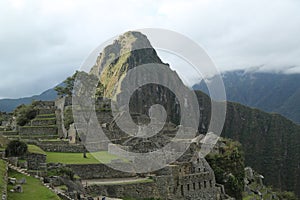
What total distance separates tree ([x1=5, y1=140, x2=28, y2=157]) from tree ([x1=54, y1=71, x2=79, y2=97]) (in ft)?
85.7

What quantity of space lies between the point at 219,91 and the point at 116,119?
13994 millimetres

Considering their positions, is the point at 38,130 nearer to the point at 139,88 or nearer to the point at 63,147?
the point at 63,147

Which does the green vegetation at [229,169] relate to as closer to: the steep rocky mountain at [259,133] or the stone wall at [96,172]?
the stone wall at [96,172]


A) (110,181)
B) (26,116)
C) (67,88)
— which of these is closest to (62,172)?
(110,181)

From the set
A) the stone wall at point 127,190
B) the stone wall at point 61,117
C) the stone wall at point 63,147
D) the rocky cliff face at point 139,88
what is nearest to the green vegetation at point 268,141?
the rocky cliff face at point 139,88

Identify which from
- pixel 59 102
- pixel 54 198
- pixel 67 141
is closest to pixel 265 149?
pixel 59 102

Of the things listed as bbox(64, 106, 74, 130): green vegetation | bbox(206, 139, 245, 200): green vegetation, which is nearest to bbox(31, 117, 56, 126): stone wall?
bbox(64, 106, 74, 130): green vegetation

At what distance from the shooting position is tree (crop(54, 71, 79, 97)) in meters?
45.2

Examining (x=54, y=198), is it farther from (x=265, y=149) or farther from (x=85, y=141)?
(x=265, y=149)

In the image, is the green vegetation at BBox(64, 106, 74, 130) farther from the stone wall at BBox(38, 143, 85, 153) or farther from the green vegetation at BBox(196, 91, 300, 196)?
the green vegetation at BBox(196, 91, 300, 196)

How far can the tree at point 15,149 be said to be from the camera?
18.4m

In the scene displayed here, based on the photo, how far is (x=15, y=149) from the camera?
1859 cm

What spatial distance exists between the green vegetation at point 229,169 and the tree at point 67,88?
20.3m

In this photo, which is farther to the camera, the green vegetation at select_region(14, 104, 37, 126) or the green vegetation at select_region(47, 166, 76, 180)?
the green vegetation at select_region(14, 104, 37, 126)
